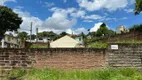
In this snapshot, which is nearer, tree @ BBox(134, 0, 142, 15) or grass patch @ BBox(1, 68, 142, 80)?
grass patch @ BBox(1, 68, 142, 80)

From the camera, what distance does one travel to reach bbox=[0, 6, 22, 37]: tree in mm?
59000

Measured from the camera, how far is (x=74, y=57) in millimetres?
10977

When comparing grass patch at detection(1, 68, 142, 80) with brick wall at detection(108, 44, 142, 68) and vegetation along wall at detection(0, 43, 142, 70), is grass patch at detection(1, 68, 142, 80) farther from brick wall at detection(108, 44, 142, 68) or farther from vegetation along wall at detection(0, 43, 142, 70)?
brick wall at detection(108, 44, 142, 68)

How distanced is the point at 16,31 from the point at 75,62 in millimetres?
54472

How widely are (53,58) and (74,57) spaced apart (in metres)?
0.89

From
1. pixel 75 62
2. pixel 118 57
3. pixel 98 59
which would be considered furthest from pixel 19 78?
pixel 118 57

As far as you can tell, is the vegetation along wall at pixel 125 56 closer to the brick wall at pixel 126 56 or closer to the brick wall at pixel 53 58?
the brick wall at pixel 126 56

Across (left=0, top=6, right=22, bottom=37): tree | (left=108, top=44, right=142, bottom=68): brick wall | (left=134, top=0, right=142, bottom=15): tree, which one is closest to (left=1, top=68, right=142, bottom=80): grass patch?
(left=108, top=44, right=142, bottom=68): brick wall

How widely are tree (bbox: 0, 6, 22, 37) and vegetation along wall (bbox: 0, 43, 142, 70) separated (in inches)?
1912

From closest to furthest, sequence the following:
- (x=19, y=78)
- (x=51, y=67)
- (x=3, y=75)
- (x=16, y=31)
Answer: (x=19, y=78) < (x=3, y=75) < (x=51, y=67) < (x=16, y=31)

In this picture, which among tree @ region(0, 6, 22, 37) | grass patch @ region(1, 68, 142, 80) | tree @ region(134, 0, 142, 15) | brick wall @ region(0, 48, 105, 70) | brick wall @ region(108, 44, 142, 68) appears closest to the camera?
grass patch @ region(1, 68, 142, 80)

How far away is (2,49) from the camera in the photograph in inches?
409

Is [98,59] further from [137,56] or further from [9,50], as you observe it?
[9,50]

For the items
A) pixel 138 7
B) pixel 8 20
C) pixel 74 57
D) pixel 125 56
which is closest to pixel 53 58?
pixel 74 57
